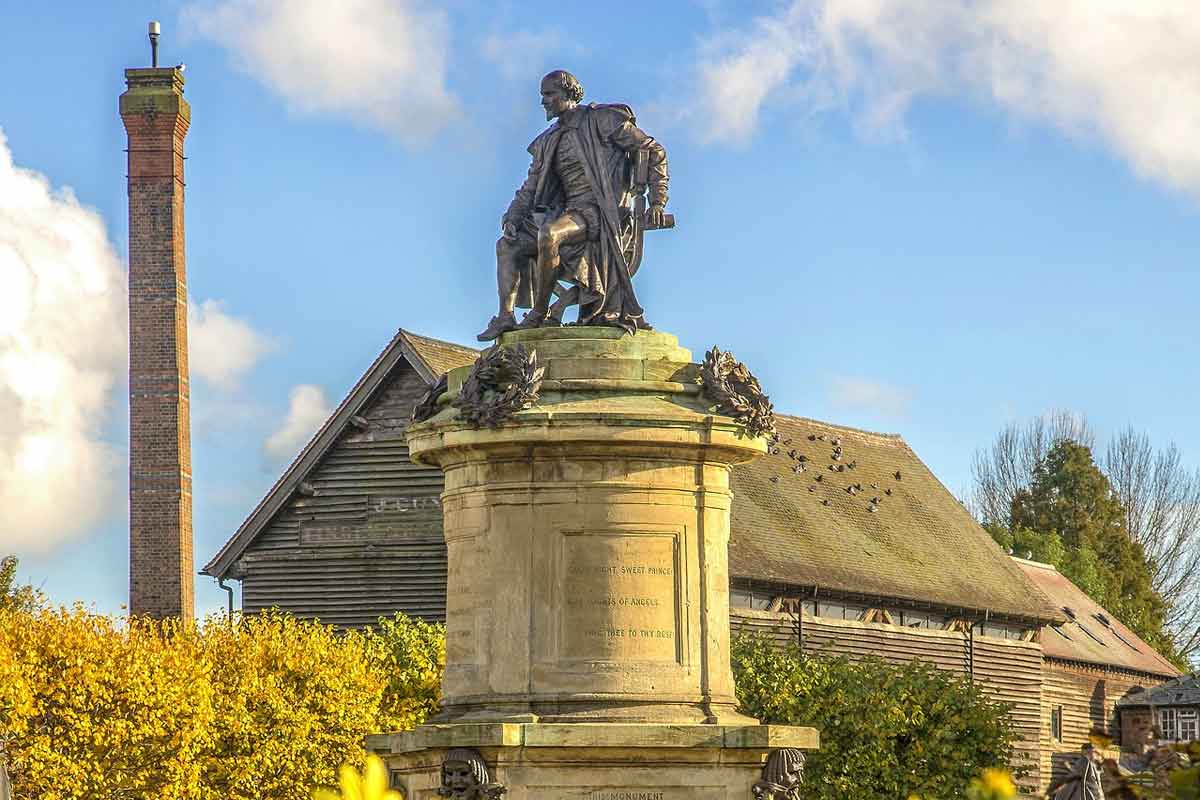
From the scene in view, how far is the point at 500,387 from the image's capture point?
50.5ft

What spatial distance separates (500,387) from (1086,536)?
61945 millimetres

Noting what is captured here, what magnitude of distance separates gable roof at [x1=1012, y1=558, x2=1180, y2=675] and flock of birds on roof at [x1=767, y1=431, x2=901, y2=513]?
8.40m

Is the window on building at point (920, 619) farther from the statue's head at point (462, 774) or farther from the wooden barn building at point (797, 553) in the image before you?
the statue's head at point (462, 774)

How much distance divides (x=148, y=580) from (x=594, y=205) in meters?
28.3

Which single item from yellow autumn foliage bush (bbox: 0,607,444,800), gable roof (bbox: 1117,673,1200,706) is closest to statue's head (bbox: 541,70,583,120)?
yellow autumn foliage bush (bbox: 0,607,444,800)

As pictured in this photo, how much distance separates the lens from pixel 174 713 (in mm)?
31219

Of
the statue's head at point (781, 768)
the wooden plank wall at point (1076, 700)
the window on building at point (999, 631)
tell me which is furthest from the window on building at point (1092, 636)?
the statue's head at point (781, 768)

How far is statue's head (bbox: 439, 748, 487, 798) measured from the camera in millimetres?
14547

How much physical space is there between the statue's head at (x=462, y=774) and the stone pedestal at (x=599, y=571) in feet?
0.88

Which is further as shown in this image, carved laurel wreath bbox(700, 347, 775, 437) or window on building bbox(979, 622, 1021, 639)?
window on building bbox(979, 622, 1021, 639)

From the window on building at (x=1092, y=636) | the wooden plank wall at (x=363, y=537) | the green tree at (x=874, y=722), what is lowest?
the green tree at (x=874, y=722)

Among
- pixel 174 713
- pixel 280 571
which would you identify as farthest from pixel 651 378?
pixel 280 571

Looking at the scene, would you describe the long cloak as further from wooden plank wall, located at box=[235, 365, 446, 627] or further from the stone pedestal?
wooden plank wall, located at box=[235, 365, 446, 627]

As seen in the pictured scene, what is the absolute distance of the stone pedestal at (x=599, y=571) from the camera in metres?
15.0
